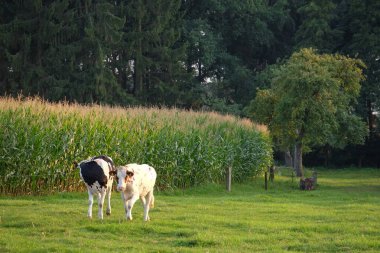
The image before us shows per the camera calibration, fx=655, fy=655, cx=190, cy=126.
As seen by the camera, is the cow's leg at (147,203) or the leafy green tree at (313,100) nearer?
the cow's leg at (147,203)

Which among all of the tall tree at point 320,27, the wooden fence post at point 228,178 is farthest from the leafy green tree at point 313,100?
the tall tree at point 320,27

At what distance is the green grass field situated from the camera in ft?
40.8

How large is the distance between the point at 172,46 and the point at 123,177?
44324 millimetres

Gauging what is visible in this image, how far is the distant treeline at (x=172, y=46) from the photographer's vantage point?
47.0 meters

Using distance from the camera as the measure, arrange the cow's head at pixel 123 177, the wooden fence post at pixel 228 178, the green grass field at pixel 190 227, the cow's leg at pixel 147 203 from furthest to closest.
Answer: the wooden fence post at pixel 228 178
the cow's leg at pixel 147 203
the cow's head at pixel 123 177
the green grass field at pixel 190 227

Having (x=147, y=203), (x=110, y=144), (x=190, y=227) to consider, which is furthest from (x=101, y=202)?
(x=110, y=144)

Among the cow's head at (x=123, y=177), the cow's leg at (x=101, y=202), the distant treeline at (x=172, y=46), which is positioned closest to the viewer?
the cow's head at (x=123, y=177)

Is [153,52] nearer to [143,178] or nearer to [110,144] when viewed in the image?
[110,144]

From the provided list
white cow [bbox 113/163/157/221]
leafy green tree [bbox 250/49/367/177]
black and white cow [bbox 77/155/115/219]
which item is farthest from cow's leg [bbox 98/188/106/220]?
leafy green tree [bbox 250/49/367/177]

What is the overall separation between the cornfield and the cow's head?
6.09m

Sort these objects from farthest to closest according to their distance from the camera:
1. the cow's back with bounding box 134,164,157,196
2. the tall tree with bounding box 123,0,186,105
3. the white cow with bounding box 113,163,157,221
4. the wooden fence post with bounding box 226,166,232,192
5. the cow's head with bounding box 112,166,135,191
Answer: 1. the tall tree with bounding box 123,0,186,105
2. the wooden fence post with bounding box 226,166,232,192
3. the cow's back with bounding box 134,164,157,196
4. the white cow with bounding box 113,163,157,221
5. the cow's head with bounding box 112,166,135,191

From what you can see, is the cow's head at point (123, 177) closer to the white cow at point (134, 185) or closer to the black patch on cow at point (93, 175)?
the white cow at point (134, 185)

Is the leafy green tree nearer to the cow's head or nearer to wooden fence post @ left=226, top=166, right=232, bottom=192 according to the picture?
wooden fence post @ left=226, top=166, right=232, bottom=192

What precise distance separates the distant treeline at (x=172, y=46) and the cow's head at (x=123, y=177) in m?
31.5
